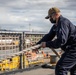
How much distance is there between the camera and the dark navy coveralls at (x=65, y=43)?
6.00 meters

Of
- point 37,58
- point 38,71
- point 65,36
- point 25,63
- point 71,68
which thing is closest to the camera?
point 65,36

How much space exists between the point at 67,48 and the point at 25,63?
5792mm

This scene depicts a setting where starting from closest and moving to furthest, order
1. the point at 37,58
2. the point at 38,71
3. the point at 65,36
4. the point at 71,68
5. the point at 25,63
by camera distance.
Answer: the point at 65,36
the point at 71,68
the point at 38,71
the point at 25,63
the point at 37,58

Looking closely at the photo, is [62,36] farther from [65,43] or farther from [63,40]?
[65,43]

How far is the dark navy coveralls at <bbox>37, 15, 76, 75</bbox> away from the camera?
6.00 metres

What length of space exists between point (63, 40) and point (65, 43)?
0.17m

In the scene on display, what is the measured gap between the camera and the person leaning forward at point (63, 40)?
6.00 m

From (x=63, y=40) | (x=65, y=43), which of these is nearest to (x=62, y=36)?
(x=63, y=40)

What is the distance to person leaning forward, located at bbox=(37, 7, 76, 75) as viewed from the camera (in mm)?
6000

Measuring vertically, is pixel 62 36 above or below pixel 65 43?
above

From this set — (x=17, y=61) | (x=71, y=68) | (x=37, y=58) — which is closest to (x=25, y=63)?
(x=17, y=61)

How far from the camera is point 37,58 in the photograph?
1327cm

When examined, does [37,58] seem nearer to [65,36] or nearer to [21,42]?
[21,42]

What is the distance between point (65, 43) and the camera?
614 cm
